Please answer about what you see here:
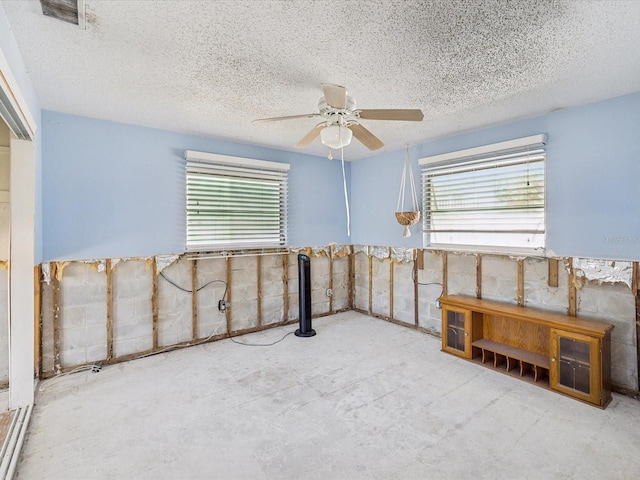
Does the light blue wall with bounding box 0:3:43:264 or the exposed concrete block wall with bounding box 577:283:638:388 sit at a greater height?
the light blue wall with bounding box 0:3:43:264

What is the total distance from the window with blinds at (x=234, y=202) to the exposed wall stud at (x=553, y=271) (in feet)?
10.7

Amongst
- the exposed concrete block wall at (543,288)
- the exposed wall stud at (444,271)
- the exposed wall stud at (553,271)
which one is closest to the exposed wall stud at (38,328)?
the exposed wall stud at (444,271)

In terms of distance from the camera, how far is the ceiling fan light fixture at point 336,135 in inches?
97.3

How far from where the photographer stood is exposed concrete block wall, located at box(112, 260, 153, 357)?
3.53 meters

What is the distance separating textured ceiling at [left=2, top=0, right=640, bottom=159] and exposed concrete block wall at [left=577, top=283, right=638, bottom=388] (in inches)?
68.9

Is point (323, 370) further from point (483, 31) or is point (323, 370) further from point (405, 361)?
point (483, 31)

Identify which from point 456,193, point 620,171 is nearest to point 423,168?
point 456,193

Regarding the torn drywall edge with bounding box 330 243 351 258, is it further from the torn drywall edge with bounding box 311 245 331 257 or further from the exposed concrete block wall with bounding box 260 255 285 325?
the exposed concrete block wall with bounding box 260 255 285 325

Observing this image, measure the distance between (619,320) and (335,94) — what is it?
125 inches

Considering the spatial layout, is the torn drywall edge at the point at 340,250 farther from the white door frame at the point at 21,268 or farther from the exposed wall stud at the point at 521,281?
the white door frame at the point at 21,268

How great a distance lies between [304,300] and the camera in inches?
172

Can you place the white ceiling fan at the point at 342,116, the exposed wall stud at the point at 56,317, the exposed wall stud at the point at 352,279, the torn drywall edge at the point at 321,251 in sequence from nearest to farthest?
the white ceiling fan at the point at 342,116, the exposed wall stud at the point at 56,317, the torn drywall edge at the point at 321,251, the exposed wall stud at the point at 352,279

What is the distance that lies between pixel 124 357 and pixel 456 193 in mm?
4368

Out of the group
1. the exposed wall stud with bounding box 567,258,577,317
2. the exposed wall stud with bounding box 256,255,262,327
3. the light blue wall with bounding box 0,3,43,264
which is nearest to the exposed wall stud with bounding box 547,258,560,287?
the exposed wall stud with bounding box 567,258,577,317
